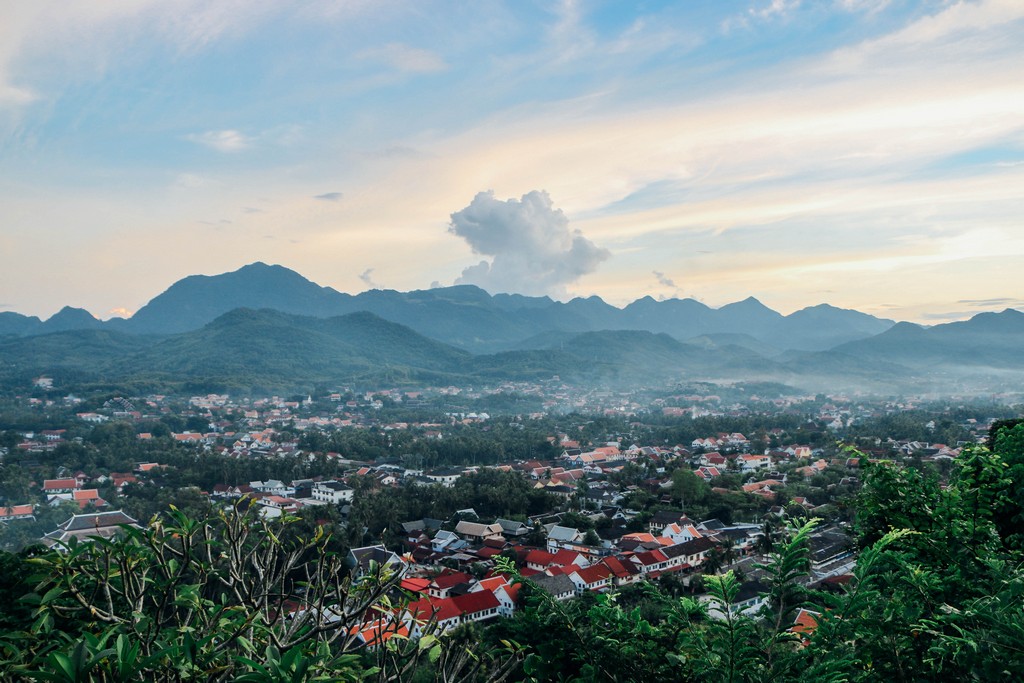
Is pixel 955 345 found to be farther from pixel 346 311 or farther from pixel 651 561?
pixel 651 561

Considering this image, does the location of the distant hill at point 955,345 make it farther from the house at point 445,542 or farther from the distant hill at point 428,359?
the house at point 445,542

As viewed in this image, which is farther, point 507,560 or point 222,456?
point 222,456

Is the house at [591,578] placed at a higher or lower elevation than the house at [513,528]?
higher

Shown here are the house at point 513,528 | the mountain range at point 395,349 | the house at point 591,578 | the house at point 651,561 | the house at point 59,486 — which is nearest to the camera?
the house at point 591,578

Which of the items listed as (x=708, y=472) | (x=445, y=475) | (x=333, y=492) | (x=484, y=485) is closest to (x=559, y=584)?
(x=484, y=485)

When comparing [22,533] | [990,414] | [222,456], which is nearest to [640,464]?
[222,456]

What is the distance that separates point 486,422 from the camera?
167 ft

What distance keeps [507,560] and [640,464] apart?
95.1 feet

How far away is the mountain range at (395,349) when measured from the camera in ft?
268

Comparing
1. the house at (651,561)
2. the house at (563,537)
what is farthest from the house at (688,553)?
the house at (563,537)

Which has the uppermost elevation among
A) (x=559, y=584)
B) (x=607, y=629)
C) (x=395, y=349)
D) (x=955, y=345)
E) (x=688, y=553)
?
(x=395, y=349)

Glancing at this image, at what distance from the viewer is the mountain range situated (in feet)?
268

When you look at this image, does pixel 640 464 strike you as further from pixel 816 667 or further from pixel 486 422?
pixel 816 667

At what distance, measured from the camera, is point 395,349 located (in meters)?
109
